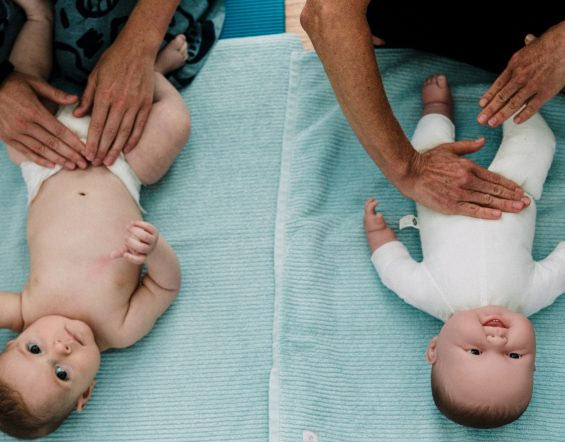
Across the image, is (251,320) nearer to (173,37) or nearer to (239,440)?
(239,440)

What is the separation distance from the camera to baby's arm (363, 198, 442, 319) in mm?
1329

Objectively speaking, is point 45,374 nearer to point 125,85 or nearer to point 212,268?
point 212,268

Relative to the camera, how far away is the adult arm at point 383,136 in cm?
114

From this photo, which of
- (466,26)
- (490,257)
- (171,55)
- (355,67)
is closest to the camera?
(355,67)

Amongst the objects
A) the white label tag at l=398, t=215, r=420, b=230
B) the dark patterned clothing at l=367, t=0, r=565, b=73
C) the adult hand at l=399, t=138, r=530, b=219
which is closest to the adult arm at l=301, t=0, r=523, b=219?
the adult hand at l=399, t=138, r=530, b=219

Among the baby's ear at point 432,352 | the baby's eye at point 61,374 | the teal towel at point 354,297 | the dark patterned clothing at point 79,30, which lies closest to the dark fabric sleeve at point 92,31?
the dark patterned clothing at point 79,30

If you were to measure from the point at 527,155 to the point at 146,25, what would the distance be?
0.78 metres

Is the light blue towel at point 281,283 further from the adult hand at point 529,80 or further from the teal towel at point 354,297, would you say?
the adult hand at point 529,80

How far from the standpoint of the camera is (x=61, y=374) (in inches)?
48.4

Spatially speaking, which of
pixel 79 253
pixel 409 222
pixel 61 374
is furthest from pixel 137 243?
pixel 409 222

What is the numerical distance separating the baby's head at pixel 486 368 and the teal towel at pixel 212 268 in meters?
0.35

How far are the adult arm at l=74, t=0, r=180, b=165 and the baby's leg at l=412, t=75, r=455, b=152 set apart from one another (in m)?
0.55

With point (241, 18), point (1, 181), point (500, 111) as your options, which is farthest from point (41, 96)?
point (500, 111)

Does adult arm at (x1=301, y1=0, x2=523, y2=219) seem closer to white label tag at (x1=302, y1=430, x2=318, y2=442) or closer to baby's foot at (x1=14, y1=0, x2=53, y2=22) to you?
white label tag at (x1=302, y1=430, x2=318, y2=442)
